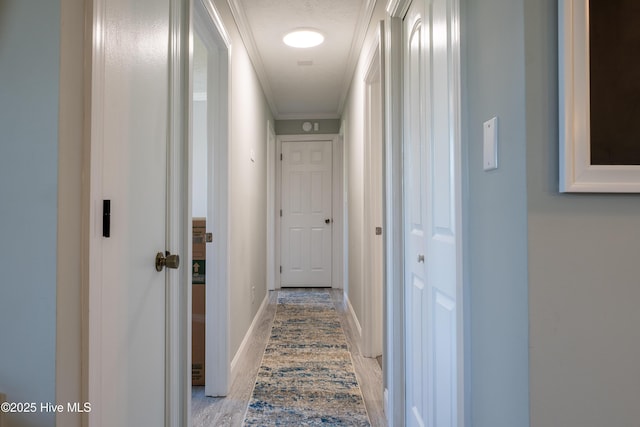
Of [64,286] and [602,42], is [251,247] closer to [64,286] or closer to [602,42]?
[64,286]

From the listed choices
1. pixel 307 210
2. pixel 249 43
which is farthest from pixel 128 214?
pixel 307 210

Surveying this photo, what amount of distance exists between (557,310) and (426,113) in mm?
888

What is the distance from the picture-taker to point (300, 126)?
511 cm

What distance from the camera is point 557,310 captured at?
2.30ft

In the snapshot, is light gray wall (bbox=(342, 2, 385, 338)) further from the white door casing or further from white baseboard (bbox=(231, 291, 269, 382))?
the white door casing

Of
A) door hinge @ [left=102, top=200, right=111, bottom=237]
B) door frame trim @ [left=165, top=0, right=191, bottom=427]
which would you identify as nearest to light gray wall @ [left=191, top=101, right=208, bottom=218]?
door frame trim @ [left=165, top=0, right=191, bottom=427]

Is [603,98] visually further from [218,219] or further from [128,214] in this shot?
[218,219]

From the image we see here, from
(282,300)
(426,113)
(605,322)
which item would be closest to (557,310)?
(605,322)

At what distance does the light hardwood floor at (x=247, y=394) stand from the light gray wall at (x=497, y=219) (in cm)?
116

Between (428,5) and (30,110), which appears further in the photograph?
(428,5)

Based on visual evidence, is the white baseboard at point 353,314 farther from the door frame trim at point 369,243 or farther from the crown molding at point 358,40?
the crown molding at point 358,40

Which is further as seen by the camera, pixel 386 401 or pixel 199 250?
pixel 199 250

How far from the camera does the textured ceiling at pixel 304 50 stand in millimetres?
2443

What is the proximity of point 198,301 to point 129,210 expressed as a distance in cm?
129
